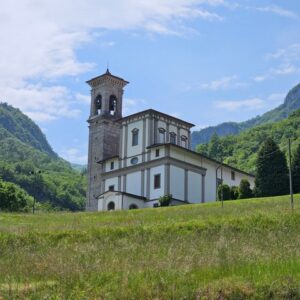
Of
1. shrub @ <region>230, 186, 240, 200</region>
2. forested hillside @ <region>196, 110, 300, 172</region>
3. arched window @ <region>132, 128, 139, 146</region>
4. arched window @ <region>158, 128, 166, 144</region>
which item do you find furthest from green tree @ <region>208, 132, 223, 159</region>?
shrub @ <region>230, 186, 240, 200</region>

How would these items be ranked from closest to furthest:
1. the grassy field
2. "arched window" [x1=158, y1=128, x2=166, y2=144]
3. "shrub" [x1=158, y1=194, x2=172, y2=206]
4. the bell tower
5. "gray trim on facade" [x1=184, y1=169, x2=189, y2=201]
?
the grassy field, "shrub" [x1=158, y1=194, x2=172, y2=206], "gray trim on facade" [x1=184, y1=169, x2=189, y2=201], "arched window" [x1=158, y1=128, x2=166, y2=144], the bell tower

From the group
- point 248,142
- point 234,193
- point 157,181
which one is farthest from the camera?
point 248,142

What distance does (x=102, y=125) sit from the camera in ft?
251

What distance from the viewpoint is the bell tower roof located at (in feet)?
260

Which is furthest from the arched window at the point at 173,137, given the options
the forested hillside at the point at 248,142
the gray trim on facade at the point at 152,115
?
the forested hillside at the point at 248,142

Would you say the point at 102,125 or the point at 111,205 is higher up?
the point at 102,125

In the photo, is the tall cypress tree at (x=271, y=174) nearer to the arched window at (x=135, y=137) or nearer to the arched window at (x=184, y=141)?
the arched window at (x=184, y=141)

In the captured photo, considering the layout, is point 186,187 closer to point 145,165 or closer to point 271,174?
point 145,165

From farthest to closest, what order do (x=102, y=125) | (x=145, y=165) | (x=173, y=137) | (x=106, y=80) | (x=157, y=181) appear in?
(x=106, y=80), (x=102, y=125), (x=173, y=137), (x=145, y=165), (x=157, y=181)

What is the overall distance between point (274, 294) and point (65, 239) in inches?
532

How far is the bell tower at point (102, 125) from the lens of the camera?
7400 centimetres

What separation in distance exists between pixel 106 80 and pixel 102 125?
21.1ft

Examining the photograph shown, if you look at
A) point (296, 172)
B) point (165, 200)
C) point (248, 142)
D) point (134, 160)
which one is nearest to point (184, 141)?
point (134, 160)

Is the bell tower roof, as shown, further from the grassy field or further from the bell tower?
the grassy field
